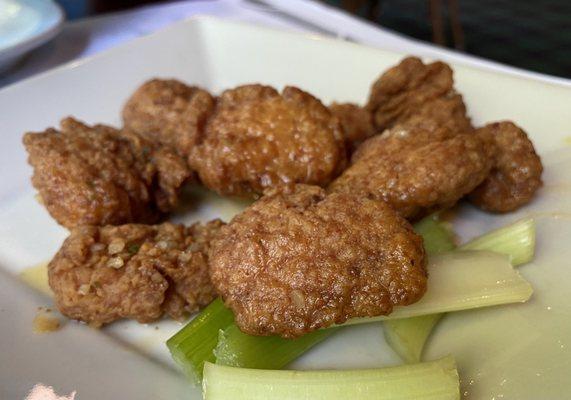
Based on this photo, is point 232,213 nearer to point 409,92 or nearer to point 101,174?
point 101,174

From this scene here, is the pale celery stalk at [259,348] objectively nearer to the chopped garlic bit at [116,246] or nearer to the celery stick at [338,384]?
the celery stick at [338,384]

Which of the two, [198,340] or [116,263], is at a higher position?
[116,263]

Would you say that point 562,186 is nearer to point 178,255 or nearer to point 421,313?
point 421,313

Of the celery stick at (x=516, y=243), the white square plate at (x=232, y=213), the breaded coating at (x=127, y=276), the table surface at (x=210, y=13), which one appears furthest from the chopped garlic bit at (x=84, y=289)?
the table surface at (x=210, y=13)

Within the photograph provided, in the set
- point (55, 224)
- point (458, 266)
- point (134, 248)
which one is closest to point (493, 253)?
point (458, 266)

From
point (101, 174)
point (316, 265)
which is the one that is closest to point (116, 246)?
point (101, 174)

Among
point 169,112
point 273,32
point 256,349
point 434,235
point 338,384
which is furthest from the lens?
point 273,32
